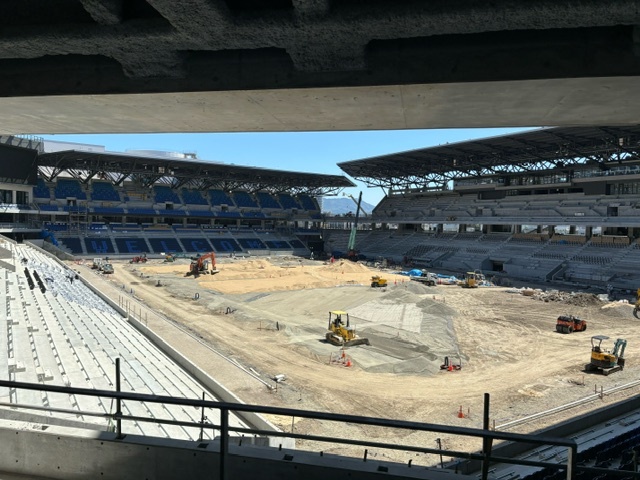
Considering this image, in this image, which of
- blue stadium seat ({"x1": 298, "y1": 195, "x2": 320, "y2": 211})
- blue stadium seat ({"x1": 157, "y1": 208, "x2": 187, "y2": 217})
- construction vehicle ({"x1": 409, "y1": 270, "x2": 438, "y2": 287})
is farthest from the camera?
blue stadium seat ({"x1": 298, "y1": 195, "x2": 320, "y2": 211})

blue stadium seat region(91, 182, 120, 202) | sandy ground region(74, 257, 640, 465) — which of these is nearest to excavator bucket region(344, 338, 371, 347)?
sandy ground region(74, 257, 640, 465)

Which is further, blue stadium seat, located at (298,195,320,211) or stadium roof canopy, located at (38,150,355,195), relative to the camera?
blue stadium seat, located at (298,195,320,211)

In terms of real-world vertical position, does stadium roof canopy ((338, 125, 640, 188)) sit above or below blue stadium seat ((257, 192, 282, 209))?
above

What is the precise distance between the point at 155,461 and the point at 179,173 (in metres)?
65.9

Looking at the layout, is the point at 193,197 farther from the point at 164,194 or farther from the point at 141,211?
the point at 141,211

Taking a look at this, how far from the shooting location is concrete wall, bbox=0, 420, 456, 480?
140 inches

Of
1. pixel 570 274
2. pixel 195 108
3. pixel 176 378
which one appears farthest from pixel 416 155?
pixel 195 108

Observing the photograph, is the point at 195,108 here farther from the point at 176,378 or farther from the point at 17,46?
the point at 176,378

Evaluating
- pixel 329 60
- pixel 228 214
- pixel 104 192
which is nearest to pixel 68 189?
pixel 104 192

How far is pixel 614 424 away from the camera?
31.9 feet

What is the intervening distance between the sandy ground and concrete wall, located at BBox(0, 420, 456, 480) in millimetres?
7959

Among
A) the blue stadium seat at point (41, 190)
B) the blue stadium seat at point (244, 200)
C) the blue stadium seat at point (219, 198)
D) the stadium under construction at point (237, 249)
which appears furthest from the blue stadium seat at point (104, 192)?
the blue stadium seat at point (244, 200)

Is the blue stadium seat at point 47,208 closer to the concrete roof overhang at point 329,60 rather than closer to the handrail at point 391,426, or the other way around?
the concrete roof overhang at point 329,60

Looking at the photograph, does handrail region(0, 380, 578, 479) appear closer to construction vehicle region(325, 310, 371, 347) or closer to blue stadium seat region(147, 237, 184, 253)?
construction vehicle region(325, 310, 371, 347)
